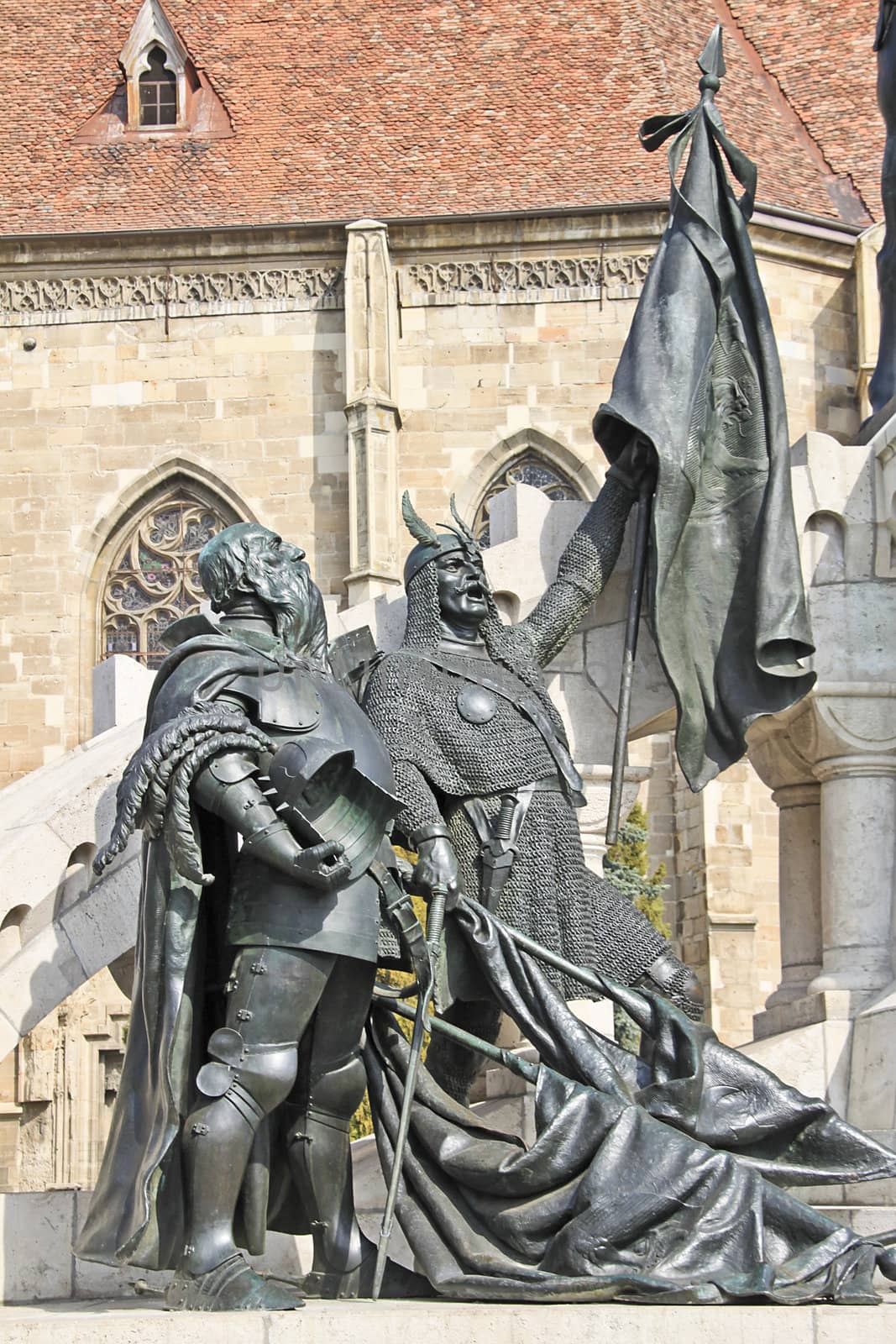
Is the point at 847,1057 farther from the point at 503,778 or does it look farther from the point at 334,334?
the point at 334,334

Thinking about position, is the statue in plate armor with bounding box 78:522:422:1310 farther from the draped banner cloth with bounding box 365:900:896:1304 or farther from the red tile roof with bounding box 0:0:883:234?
the red tile roof with bounding box 0:0:883:234

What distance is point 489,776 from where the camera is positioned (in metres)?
7.11

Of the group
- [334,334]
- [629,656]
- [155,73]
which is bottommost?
[629,656]

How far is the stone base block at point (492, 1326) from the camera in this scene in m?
5.01

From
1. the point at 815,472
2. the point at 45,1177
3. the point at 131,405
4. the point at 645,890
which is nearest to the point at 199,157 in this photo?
the point at 131,405

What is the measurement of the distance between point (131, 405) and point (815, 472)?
14322mm

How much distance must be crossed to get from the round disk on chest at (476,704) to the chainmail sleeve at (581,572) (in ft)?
2.07

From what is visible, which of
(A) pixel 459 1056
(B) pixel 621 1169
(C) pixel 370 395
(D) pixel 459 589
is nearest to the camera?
(B) pixel 621 1169

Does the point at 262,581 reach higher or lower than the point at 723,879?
higher

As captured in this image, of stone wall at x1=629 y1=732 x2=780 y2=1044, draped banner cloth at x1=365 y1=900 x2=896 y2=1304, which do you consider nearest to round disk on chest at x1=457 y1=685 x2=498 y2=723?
draped banner cloth at x1=365 y1=900 x2=896 y2=1304

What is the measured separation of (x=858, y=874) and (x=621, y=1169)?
2.75 m

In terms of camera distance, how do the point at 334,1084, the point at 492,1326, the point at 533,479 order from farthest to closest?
the point at 533,479
the point at 334,1084
the point at 492,1326

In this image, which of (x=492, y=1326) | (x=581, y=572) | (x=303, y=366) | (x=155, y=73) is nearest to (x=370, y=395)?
(x=303, y=366)

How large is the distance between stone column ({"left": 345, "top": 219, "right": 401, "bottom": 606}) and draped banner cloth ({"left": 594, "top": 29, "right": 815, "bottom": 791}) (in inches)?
497
